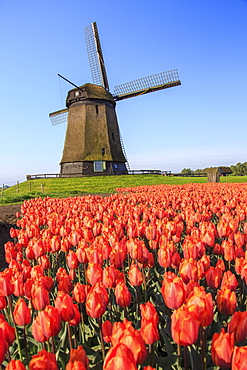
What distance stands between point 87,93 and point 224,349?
36585 millimetres

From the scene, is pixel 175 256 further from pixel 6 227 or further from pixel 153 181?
pixel 153 181

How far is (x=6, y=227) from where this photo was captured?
8.74 meters

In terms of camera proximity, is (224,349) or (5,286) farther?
(5,286)

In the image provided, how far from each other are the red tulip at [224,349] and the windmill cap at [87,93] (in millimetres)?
36417

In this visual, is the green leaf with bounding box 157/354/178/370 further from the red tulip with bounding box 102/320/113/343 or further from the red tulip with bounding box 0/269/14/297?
the red tulip with bounding box 0/269/14/297

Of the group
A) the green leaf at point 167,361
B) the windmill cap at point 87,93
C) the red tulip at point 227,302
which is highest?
the windmill cap at point 87,93

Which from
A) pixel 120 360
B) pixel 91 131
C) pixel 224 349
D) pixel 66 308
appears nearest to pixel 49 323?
pixel 66 308

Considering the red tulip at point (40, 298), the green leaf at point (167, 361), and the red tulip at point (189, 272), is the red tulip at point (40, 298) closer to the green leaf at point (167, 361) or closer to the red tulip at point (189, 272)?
the green leaf at point (167, 361)

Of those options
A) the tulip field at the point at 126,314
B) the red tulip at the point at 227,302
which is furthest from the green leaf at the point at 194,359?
the red tulip at the point at 227,302

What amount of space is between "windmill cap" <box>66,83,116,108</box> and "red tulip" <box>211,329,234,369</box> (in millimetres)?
36417

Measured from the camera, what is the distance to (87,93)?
3538 centimetres

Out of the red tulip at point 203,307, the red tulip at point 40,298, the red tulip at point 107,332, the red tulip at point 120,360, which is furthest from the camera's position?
the red tulip at point 40,298

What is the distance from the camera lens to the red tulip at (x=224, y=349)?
4.11 ft

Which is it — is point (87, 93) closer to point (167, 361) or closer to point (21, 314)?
point (21, 314)
